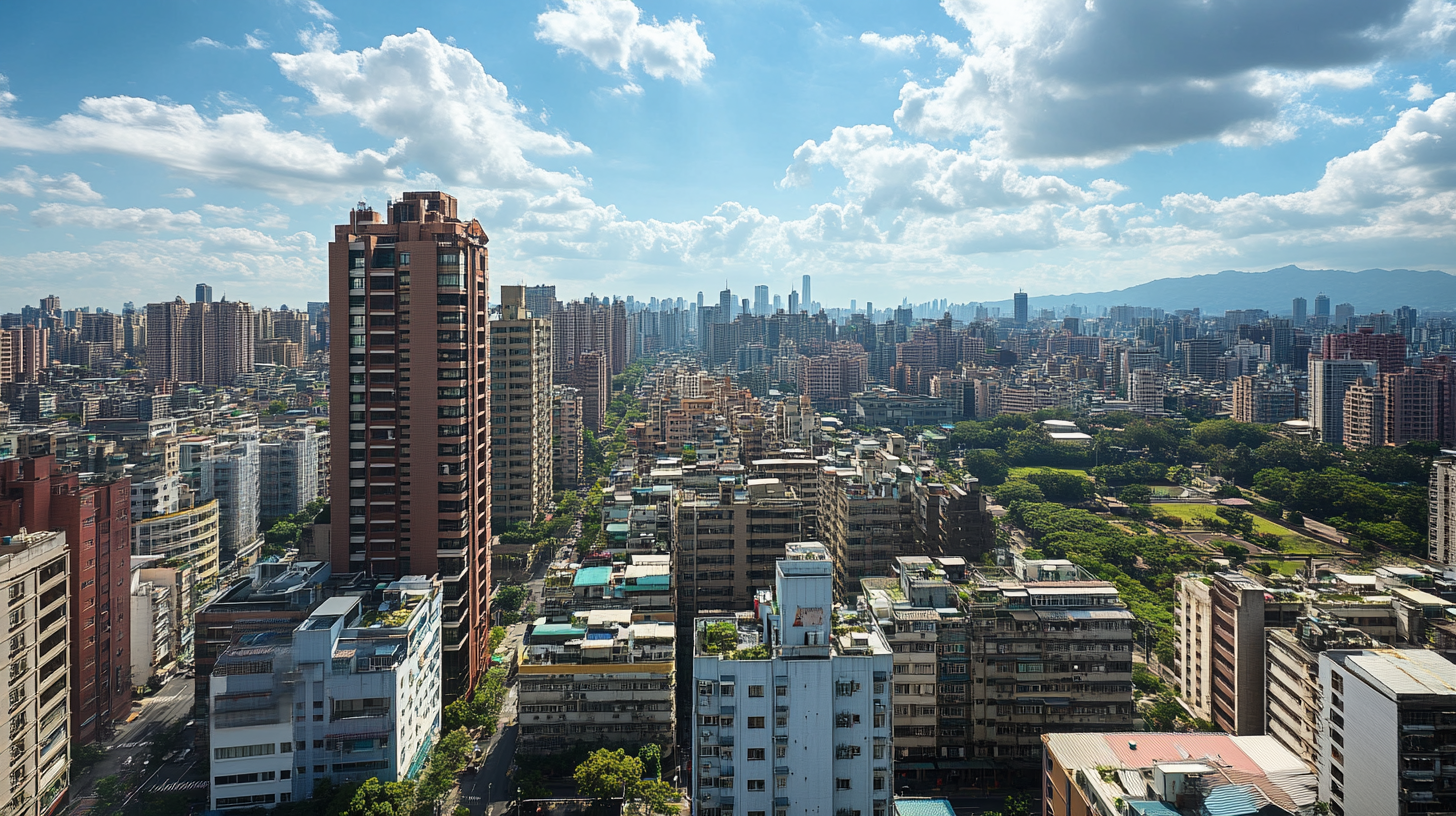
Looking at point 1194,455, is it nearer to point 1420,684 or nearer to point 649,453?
point 649,453

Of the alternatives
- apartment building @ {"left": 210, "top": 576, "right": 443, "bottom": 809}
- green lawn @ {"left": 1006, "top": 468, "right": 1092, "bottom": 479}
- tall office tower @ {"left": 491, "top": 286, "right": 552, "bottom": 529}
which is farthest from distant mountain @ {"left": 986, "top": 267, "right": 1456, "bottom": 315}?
apartment building @ {"left": 210, "top": 576, "right": 443, "bottom": 809}

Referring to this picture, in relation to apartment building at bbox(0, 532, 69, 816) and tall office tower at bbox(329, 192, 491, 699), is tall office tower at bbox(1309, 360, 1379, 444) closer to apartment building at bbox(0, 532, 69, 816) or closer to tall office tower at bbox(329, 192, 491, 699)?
tall office tower at bbox(329, 192, 491, 699)

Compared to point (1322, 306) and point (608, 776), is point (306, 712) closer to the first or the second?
point (608, 776)

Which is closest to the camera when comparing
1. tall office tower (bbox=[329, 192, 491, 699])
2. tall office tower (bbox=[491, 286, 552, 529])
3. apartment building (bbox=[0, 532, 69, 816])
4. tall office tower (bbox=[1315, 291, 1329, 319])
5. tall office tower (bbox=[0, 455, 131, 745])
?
apartment building (bbox=[0, 532, 69, 816])

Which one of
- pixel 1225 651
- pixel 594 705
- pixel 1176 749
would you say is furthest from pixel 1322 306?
pixel 594 705

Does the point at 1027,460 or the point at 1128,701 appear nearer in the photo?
the point at 1128,701

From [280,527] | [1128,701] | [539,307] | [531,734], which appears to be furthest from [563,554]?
[539,307]

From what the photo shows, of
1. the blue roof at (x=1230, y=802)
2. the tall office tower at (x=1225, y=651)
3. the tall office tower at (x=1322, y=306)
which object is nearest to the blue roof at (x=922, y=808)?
the blue roof at (x=1230, y=802)
